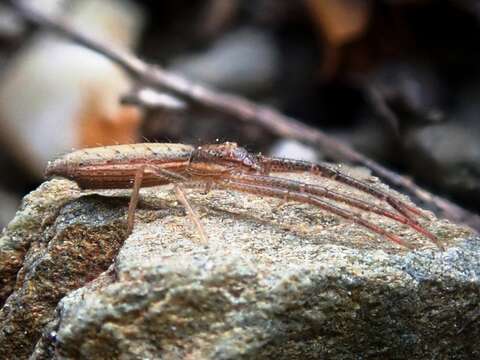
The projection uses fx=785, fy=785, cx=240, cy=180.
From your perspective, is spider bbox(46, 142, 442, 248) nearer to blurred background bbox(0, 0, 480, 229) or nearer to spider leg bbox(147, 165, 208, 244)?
spider leg bbox(147, 165, 208, 244)

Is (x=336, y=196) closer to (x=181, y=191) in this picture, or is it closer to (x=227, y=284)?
(x=181, y=191)

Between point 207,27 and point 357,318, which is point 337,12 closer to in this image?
point 207,27

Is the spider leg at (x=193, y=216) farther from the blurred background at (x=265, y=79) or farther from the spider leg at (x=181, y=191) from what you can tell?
the blurred background at (x=265, y=79)

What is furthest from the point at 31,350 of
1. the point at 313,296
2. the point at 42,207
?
the point at 313,296

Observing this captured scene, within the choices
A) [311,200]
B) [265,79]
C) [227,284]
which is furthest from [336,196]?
[265,79]

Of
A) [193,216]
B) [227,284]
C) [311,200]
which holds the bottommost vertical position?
[227,284]

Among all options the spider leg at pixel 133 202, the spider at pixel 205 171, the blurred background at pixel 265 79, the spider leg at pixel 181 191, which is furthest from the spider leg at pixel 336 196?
the blurred background at pixel 265 79

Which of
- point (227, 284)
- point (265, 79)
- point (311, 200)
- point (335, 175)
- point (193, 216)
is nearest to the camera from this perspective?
point (227, 284)
